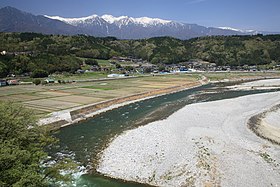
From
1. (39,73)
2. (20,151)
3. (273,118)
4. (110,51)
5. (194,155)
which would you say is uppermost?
(110,51)

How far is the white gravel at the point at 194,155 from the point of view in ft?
61.7

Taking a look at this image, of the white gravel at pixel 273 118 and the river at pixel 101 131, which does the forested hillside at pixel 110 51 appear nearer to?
the river at pixel 101 131

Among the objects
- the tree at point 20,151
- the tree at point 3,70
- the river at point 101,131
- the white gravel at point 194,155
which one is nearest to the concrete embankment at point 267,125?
the white gravel at point 194,155

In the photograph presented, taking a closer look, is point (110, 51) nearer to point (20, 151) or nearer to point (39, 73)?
point (39, 73)

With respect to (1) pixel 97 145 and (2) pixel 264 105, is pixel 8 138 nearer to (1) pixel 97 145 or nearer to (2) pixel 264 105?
(1) pixel 97 145

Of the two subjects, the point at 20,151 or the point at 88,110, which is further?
the point at 88,110

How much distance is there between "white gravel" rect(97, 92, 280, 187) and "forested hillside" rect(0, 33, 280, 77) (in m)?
66.9

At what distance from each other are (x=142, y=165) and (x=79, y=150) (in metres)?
7.03

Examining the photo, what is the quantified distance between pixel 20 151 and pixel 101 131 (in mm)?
A: 18653

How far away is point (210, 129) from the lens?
1211 inches

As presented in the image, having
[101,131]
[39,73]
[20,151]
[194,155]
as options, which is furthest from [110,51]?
[20,151]

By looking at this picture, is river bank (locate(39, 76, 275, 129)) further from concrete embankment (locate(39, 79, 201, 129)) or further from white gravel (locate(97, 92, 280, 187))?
white gravel (locate(97, 92, 280, 187))

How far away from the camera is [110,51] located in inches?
6467

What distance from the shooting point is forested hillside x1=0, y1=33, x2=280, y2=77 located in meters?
94.7
